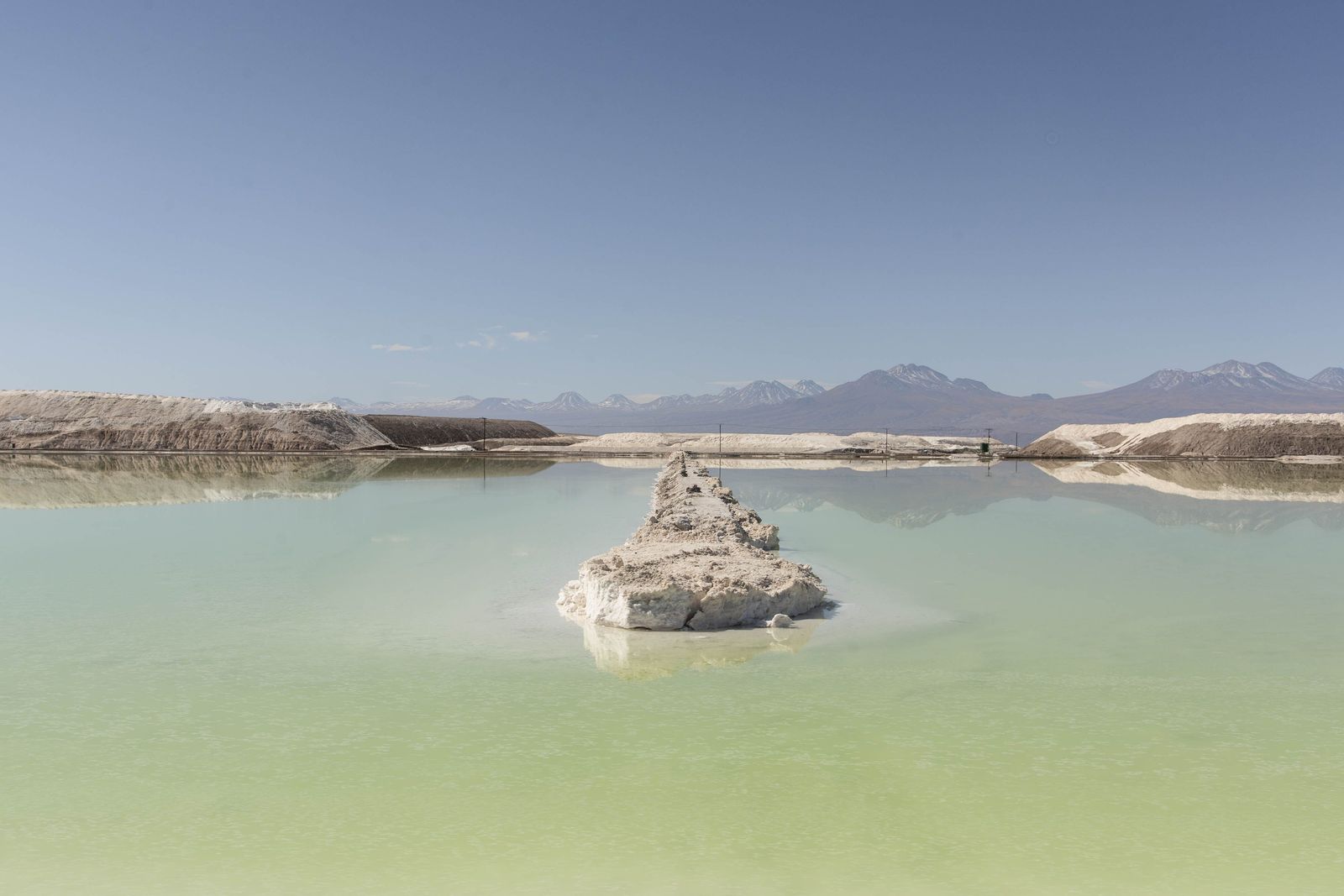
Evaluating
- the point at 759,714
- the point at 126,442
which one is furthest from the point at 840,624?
the point at 126,442

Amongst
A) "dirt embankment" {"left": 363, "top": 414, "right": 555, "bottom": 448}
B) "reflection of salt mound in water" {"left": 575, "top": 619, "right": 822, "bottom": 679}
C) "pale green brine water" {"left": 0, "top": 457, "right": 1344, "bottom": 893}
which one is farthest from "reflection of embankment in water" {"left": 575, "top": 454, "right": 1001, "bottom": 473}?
"reflection of salt mound in water" {"left": 575, "top": 619, "right": 822, "bottom": 679}

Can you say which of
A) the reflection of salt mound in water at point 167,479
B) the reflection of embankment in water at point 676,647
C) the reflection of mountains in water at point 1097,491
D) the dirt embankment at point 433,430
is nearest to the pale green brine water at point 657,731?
the reflection of embankment in water at point 676,647

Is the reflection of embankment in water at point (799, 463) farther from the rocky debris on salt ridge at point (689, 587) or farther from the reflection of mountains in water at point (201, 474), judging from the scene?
the rocky debris on salt ridge at point (689, 587)

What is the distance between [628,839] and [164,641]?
17.3 ft

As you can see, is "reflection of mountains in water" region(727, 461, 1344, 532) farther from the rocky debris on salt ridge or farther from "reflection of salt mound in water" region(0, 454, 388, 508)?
"reflection of salt mound in water" region(0, 454, 388, 508)

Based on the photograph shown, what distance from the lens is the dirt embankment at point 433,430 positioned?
5741cm

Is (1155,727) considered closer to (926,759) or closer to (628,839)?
(926,759)

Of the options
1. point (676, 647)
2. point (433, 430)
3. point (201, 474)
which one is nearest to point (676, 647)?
point (676, 647)

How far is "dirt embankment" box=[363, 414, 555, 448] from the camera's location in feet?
188

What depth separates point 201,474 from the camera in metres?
28.5

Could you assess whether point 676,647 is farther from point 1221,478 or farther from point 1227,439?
point 1227,439

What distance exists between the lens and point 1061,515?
703 inches

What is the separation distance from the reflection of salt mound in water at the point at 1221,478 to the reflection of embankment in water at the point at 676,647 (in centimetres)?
1866

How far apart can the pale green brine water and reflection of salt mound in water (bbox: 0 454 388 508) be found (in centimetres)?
917
